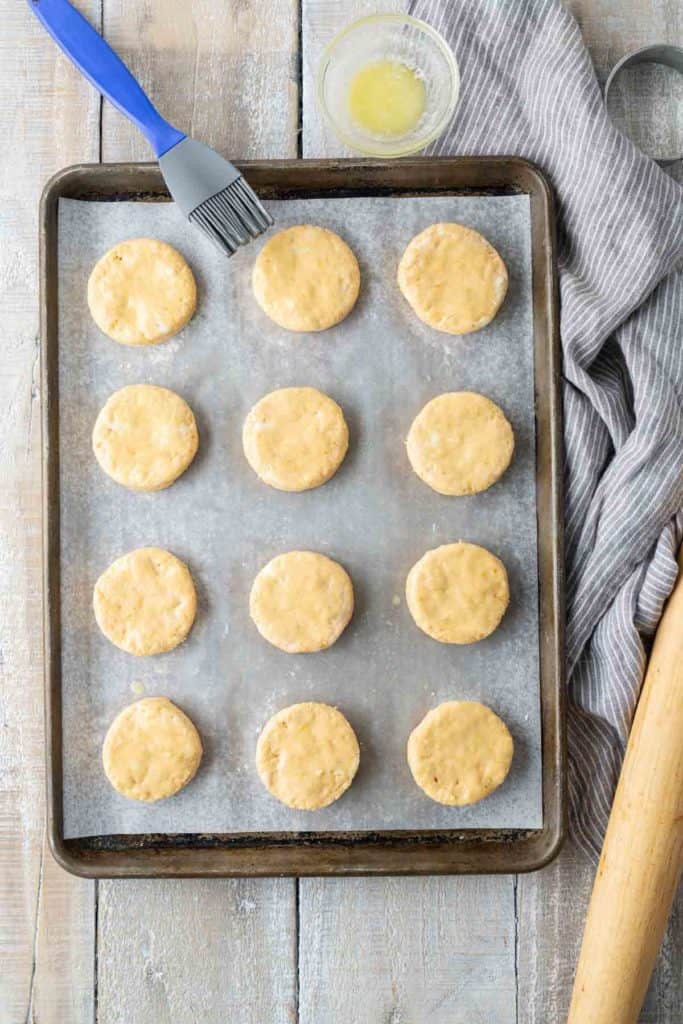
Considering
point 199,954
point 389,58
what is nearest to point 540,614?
point 199,954

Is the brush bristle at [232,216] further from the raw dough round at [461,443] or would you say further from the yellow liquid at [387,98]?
the raw dough round at [461,443]

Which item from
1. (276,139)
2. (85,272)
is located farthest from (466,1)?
(85,272)

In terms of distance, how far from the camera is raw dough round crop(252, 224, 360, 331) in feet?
4.91

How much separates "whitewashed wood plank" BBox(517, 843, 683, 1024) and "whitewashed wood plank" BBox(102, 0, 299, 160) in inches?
48.5

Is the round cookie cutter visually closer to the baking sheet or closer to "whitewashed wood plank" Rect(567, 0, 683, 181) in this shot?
"whitewashed wood plank" Rect(567, 0, 683, 181)

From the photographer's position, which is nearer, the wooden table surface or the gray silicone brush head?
the gray silicone brush head

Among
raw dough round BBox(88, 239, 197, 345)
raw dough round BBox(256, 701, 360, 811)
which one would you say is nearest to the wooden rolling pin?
raw dough round BBox(256, 701, 360, 811)

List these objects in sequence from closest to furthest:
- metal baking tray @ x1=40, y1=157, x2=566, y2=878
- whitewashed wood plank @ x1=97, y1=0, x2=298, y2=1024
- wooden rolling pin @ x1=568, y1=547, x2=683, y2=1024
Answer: wooden rolling pin @ x1=568, y1=547, x2=683, y2=1024 < metal baking tray @ x1=40, y1=157, x2=566, y2=878 < whitewashed wood plank @ x1=97, y1=0, x2=298, y2=1024

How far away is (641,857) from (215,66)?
1.36 metres

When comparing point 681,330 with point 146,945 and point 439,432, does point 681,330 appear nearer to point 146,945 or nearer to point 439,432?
point 439,432

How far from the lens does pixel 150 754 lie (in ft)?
4.82

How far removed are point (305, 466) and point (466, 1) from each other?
0.76 meters

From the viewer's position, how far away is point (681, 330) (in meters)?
1.52

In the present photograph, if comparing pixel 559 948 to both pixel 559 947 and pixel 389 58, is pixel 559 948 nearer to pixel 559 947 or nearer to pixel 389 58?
pixel 559 947
